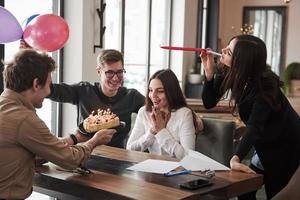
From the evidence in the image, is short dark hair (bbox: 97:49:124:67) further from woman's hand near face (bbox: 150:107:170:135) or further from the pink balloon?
woman's hand near face (bbox: 150:107:170:135)

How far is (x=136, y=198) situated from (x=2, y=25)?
4.12ft

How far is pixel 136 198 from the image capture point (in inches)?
56.7

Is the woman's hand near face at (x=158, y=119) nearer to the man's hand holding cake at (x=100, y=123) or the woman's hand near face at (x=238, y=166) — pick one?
the man's hand holding cake at (x=100, y=123)

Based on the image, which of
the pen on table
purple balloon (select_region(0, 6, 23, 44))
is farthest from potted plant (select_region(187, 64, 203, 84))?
the pen on table

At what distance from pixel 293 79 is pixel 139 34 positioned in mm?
3169

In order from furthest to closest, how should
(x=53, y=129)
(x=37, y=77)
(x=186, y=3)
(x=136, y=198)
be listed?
(x=186, y=3) → (x=53, y=129) → (x=37, y=77) → (x=136, y=198)

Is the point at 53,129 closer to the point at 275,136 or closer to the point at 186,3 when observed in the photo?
the point at 275,136

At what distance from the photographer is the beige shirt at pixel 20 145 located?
157cm

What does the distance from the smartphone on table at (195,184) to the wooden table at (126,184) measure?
0.06ft

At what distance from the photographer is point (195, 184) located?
159 centimetres

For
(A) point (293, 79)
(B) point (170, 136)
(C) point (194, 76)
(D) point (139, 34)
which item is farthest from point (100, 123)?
(A) point (293, 79)

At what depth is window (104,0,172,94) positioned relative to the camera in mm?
4502

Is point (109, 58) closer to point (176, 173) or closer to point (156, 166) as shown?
point (156, 166)

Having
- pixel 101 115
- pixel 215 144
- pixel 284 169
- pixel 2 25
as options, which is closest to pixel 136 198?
pixel 101 115
